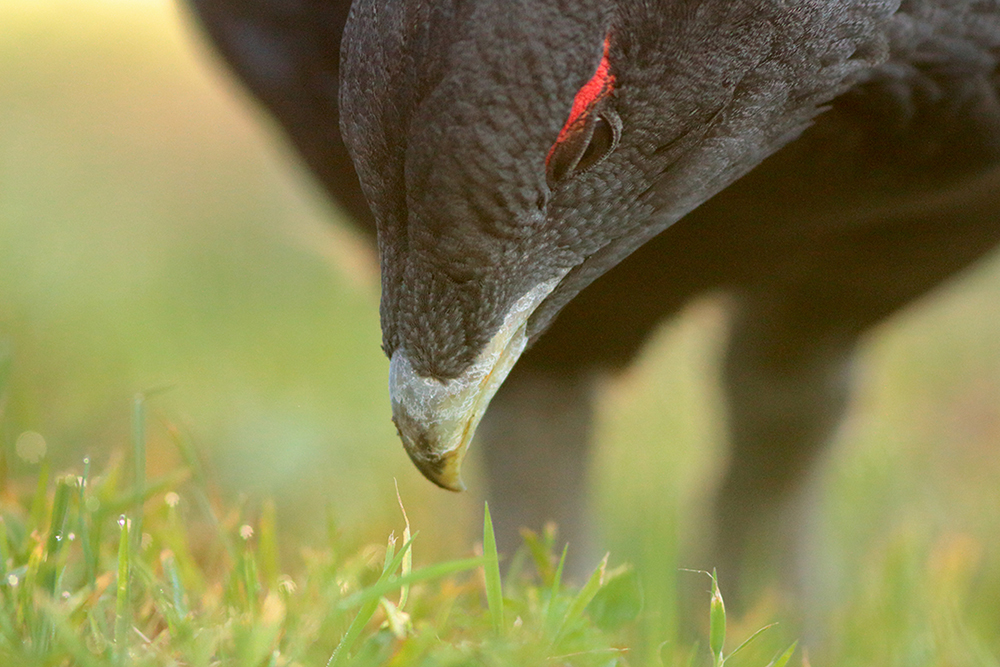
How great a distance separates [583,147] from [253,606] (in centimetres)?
80

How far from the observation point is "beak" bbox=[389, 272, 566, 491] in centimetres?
175

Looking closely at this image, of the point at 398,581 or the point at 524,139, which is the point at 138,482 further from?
the point at 524,139

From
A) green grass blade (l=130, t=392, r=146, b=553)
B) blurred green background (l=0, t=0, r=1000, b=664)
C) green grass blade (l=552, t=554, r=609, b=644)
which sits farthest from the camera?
blurred green background (l=0, t=0, r=1000, b=664)

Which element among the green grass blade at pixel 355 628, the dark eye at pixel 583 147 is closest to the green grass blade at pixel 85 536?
the green grass blade at pixel 355 628

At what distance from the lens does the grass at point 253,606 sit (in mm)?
1359

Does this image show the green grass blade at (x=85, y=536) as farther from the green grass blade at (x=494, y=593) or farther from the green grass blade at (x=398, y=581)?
the green grass blade at (x=494, y=593)

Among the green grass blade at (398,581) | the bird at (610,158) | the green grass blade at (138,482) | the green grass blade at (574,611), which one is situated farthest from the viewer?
the green grass blade at (138,482)

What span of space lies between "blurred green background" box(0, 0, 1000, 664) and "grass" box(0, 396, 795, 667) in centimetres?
26

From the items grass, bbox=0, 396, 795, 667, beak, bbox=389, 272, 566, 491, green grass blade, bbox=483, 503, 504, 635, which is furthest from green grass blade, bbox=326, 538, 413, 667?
beak, bbox=389, 272, 566, 491

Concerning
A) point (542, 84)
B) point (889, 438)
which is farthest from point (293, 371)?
point (542, 84)

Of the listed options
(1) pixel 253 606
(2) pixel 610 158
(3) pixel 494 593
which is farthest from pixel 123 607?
(2) pixel 610 158

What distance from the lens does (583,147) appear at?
1627 millimetres

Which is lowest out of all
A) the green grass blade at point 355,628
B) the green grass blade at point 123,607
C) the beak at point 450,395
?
the beak at point 450,395

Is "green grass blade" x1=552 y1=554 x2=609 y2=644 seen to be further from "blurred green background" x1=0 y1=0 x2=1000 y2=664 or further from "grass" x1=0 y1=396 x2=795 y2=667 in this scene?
"blurred green background" x1=0 y1=0 x2=1000 y2=664
